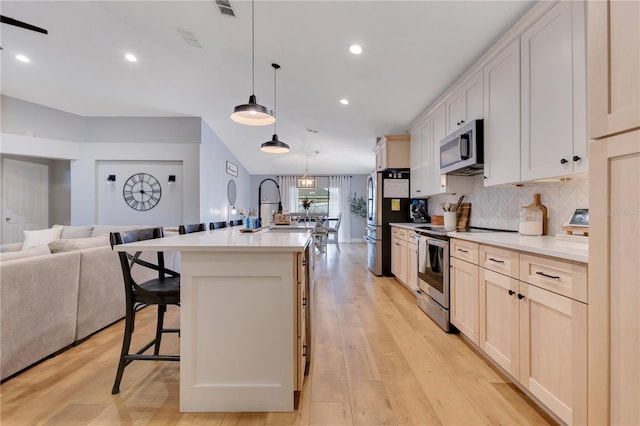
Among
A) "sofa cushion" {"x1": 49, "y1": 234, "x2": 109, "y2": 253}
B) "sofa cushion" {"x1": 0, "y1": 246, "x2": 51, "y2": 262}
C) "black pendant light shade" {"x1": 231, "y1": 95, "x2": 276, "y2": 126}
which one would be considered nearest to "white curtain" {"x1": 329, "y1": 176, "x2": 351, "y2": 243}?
"black pendant light shade" {"x1": 231, "y1": 95, "x2": 276, "y2": 126}

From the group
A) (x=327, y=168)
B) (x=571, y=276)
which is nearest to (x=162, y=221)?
(x=327, y=168)

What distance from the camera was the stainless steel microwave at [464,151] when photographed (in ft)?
8.37

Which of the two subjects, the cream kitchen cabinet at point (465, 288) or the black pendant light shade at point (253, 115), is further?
the black pendant light shade at point (253, 115)

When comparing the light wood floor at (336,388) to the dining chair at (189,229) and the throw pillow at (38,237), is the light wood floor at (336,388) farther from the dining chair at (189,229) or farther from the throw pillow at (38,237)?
the throw pillow at (38,237)

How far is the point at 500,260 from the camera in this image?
1.81 m

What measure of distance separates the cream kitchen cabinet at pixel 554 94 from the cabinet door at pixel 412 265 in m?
1.55

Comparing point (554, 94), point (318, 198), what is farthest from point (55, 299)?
point (318, 198)

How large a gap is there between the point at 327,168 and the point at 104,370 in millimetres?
7803

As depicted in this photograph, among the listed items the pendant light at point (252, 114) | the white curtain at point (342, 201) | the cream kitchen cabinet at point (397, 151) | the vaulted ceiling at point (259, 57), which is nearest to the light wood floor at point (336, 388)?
the pendant light at point (252, 114)

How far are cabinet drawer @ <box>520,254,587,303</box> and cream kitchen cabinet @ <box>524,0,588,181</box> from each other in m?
0.60

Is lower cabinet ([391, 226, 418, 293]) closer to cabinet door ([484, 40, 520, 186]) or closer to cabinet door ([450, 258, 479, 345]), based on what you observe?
cabinet door ([450, 258, 479, 345])

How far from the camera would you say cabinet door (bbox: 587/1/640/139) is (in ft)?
2.48

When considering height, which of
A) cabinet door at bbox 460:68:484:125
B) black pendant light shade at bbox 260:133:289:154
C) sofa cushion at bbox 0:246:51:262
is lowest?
sofa cushion at bbox 0:246:51:262

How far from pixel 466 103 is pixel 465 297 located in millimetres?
1848
